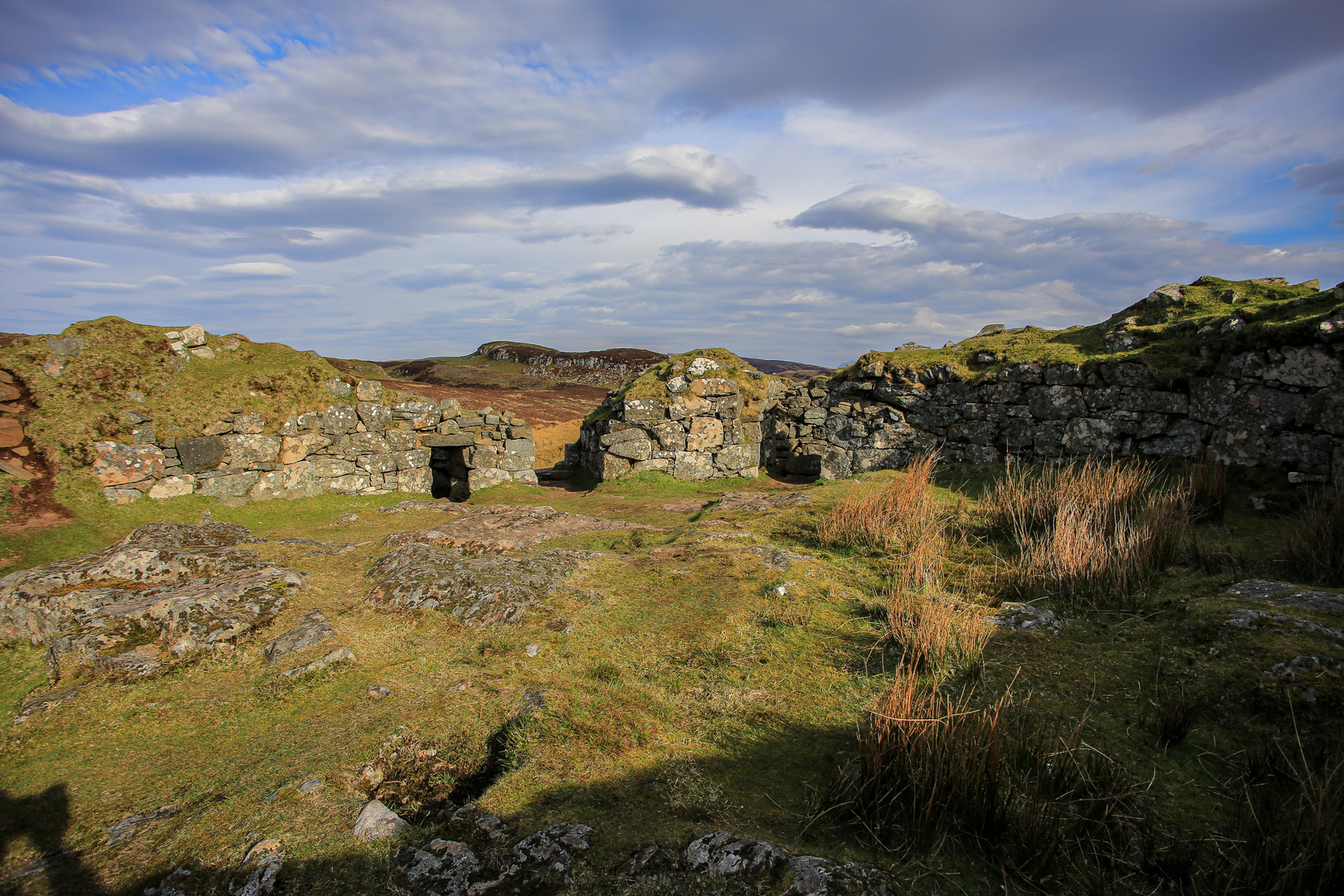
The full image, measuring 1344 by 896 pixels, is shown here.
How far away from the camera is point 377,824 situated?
3191 mm

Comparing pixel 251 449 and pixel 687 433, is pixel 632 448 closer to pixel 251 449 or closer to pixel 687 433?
pixel 687 433

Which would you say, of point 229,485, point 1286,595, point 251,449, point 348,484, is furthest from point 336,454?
point 1286,595

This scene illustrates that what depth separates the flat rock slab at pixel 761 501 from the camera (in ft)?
35.8

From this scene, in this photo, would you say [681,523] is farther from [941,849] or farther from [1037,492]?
[941,849]

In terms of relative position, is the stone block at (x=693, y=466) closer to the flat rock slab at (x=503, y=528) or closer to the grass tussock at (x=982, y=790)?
the flat rock slab at (x=503, y=528)

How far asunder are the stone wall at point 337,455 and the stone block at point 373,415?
0.7 inches

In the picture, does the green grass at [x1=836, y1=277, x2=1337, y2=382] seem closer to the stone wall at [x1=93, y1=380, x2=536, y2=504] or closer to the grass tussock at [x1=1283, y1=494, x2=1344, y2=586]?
the grass tussock at [x1=1283, y1=494, x2=1344, y2=586]

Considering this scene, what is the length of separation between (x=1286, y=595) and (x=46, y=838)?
862cm

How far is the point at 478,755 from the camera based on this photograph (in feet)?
12.8

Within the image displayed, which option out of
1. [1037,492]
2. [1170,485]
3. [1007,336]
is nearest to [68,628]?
[1037,492]

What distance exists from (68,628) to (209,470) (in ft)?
23.6

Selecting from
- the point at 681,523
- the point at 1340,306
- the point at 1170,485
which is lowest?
the point at 681,523

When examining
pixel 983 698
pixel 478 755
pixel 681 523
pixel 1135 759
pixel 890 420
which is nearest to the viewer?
pixel 1135 759

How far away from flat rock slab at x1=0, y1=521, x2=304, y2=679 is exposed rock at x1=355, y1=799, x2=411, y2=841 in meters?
3.13
